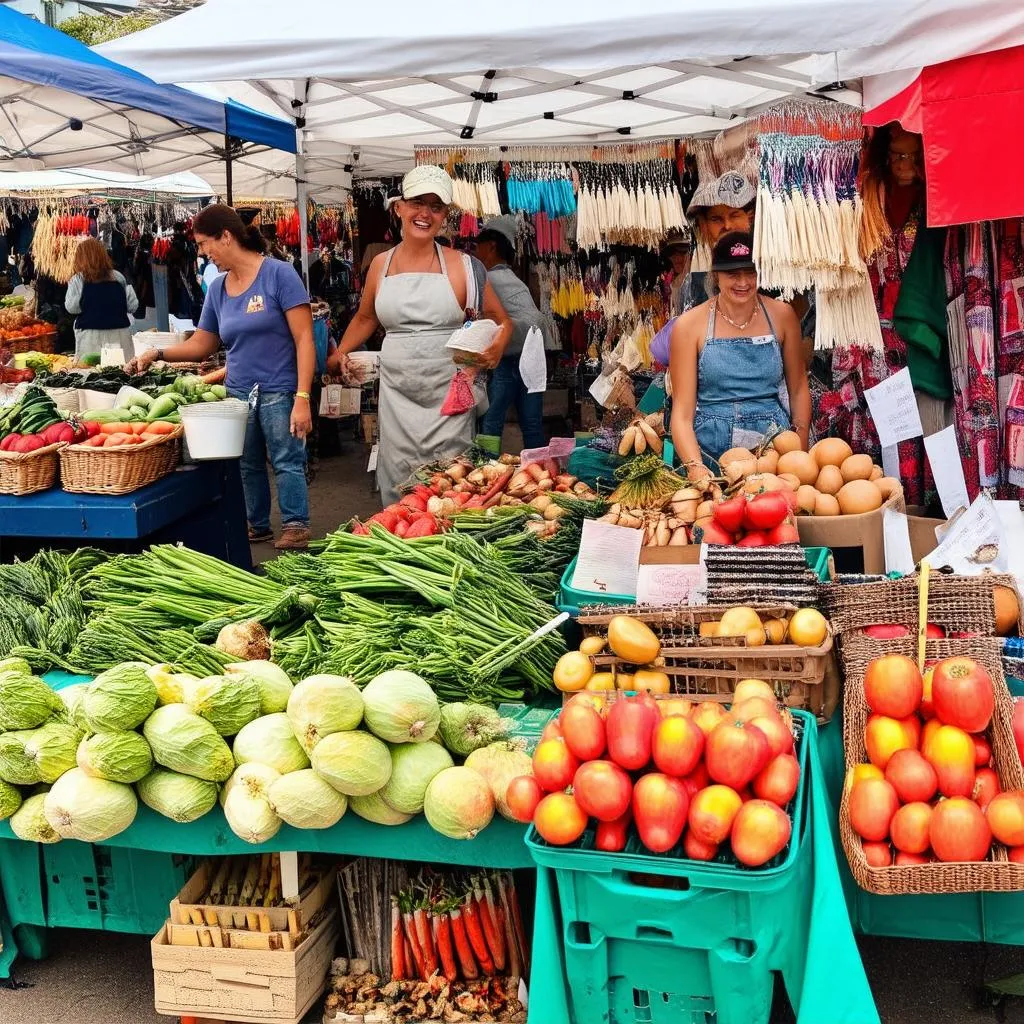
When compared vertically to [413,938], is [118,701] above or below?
above

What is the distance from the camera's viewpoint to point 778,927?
7.11 feet

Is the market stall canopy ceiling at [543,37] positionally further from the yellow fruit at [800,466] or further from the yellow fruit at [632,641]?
the yellow fruit at [632,641]

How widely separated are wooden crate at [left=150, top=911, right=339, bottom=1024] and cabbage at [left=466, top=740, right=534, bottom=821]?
65 cm

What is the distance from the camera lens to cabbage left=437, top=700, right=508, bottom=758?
2719 millimetres

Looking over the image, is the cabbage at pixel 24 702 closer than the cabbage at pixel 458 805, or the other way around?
the cabbage at pixel 458 805

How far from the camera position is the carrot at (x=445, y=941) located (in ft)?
8.98

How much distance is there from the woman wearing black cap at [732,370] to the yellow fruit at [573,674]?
1549 millimetres

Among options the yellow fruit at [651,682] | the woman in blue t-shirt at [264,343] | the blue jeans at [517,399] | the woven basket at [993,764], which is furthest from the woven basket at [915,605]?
the blue jeans at [517,399]

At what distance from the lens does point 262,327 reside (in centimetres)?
569

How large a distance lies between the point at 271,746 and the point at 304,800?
0.64 feet

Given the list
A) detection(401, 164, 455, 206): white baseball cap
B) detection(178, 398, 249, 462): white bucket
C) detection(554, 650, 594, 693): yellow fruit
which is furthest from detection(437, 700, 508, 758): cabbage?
detection(401, 164, 455, 206): white baseball cap

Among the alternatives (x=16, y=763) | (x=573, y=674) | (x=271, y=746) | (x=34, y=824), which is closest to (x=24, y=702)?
(x=16, y=763)

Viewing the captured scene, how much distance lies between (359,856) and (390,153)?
8.09m

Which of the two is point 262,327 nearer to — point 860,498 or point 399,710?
point 860,498
